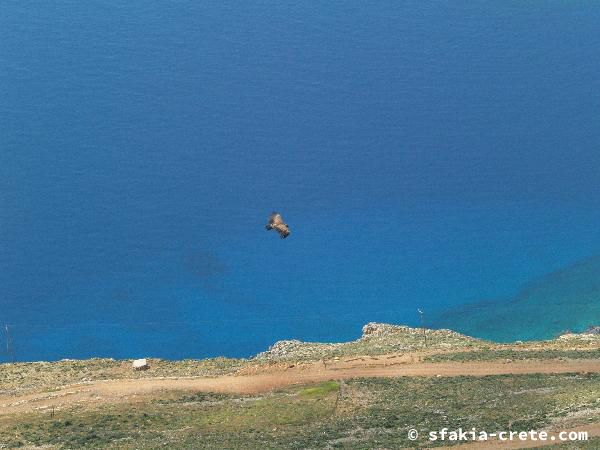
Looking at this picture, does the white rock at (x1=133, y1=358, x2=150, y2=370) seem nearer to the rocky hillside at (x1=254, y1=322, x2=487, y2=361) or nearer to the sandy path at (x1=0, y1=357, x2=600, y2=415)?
the sandy path at (x1=0, y1=357, x2=600, y2=415)

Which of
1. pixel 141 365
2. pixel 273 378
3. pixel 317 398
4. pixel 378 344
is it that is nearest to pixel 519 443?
pixel 317 398

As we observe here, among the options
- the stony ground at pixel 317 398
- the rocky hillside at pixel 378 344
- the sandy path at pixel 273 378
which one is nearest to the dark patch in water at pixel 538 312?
the rocky hillside at pixel 378 344

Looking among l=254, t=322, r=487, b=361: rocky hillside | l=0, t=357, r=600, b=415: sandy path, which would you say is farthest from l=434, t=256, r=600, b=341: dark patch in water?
l=0, t=357, r=600, b=415: sandy path

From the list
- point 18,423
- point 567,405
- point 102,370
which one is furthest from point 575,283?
point 18,423

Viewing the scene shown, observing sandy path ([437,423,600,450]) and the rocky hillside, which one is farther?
the rocky hillside

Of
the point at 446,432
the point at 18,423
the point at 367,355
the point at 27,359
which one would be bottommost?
the point at 446,432

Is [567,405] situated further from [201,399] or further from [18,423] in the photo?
[18,423]
